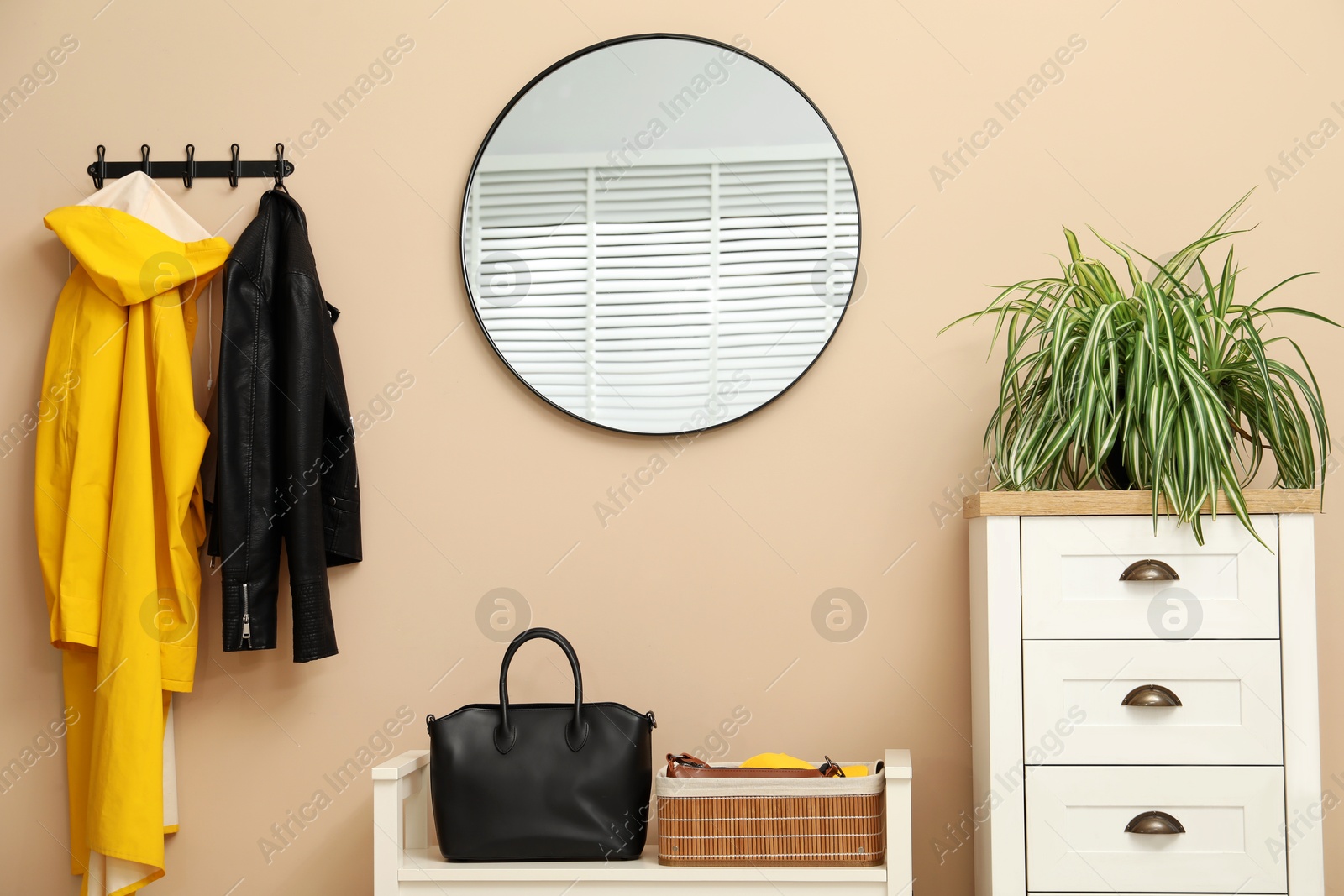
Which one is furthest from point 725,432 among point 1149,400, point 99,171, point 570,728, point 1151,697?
point 99,171

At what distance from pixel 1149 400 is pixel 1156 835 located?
65cm

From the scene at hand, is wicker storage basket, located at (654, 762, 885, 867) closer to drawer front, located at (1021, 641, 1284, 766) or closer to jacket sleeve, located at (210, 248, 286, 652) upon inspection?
drawer front, located at (1021, 641, 1284, 766)

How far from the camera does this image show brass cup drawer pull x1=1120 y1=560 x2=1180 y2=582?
1.38 m

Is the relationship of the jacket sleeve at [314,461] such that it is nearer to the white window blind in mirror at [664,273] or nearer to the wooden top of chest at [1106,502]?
the white window blind in mirror at [664,273]

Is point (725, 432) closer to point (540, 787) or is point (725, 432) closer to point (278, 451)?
point (540, 787)

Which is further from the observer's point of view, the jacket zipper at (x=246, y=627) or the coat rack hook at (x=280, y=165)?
the coat rack hook at (x=280, y=165)

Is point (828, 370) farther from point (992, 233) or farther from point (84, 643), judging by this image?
point (84, 643)

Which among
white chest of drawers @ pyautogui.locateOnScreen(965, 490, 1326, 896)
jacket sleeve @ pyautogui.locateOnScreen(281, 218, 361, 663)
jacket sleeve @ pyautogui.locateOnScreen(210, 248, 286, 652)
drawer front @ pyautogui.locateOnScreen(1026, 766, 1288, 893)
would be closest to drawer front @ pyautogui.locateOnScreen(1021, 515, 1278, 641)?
white chest of drawers @ pyautogui.locateOnScreen(965, 490, 1326, 896)

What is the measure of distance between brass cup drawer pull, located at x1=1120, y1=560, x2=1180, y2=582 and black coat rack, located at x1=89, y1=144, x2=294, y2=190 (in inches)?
68.4

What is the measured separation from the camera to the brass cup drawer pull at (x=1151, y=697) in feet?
4.50

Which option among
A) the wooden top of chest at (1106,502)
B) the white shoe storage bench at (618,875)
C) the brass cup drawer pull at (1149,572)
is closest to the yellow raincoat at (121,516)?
the white shoe storage bench at (618,875)

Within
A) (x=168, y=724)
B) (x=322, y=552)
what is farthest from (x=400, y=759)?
(x=168, y=724)

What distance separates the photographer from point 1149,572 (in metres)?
1.38

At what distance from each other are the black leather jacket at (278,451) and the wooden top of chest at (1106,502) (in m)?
1.18
